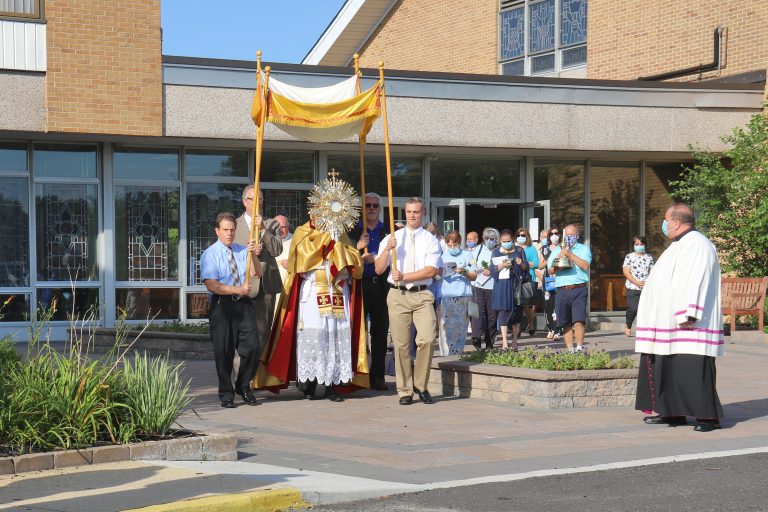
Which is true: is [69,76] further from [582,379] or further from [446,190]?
[582,379]

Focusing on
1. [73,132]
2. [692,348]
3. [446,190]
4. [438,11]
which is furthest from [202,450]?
[438,11]

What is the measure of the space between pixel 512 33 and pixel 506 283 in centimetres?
1223

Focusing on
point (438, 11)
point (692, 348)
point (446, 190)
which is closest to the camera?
point (692, 348)

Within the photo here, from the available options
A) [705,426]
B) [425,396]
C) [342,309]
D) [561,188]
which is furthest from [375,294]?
[561,188]

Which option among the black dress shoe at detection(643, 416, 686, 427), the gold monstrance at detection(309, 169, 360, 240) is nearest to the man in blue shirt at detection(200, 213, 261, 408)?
the gold monstrance at detection(309, 169, 360, 240)

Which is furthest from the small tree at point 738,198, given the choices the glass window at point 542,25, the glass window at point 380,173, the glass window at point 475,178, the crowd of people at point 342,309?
the crowd of people at point 342,309

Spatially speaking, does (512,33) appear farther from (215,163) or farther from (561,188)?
(215,163)

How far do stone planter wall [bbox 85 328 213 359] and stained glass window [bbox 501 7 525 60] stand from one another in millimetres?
13181

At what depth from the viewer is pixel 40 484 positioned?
728 cm

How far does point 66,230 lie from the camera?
19969 mm

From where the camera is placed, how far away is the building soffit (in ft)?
99.7

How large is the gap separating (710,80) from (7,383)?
58.8 feet

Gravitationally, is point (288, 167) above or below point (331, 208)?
above

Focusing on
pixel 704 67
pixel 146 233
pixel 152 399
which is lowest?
pixel 152 399
